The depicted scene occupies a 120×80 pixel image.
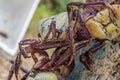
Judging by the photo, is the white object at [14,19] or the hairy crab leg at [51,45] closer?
the hairy crab leg at [51,45]

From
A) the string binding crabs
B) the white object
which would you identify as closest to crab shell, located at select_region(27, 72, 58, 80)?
the string binding crabs

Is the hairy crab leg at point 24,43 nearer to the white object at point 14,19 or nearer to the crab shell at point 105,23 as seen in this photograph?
the crab shell at point 105,23

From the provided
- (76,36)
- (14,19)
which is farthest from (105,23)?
(14,19)

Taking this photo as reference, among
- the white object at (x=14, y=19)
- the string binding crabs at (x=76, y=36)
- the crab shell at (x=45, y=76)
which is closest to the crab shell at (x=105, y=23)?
the string binding crabs at (x=76, y=36)

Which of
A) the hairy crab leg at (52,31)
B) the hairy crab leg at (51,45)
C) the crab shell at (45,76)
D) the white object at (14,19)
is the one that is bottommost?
the crab shell at (45,76)

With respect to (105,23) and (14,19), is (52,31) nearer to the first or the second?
(105,23)

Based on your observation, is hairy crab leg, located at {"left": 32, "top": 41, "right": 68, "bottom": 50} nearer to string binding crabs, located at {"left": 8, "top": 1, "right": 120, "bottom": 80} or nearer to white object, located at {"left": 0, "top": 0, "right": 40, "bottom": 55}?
string binding crabs, located at {"left": 8, "top": 1, "right": 120, "bottom": 80}

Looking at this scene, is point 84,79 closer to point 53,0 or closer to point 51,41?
point 51,41

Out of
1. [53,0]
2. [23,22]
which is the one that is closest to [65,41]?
[23,22]
